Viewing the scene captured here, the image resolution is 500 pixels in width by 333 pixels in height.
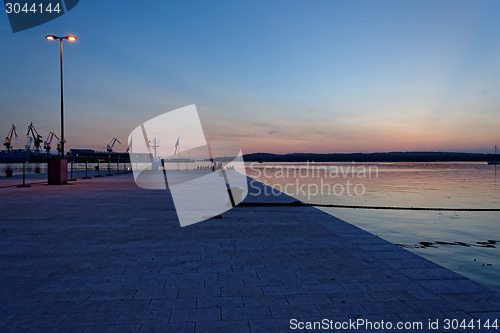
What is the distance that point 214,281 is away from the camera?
14.9ft

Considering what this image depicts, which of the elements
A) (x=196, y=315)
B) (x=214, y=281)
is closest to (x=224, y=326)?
(x=196, y=315)

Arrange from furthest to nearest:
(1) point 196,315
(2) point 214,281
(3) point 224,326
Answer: (2) point 214,281, (1) point 196,315, (3) point 224,326

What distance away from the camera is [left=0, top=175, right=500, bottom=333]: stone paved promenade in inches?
137

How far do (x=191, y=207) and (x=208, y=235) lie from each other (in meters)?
4.21

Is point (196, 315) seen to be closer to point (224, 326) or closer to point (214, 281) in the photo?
point (224, 326)

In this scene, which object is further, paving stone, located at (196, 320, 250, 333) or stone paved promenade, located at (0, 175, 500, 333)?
stone paved promenade, located at (0, 175, 500, 333)

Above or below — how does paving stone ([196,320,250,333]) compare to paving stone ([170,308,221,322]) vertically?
above

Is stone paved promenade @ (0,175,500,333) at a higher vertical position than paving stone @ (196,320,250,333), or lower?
lower

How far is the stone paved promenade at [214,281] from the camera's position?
348 cm

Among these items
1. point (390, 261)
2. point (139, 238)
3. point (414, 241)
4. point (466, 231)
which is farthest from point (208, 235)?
point (466, 231)

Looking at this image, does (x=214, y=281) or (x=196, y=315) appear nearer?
(x=196, y=315)

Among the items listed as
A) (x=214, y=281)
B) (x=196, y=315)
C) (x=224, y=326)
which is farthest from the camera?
(x=214, y=281)

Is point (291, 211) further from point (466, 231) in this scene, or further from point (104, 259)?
point (104, 259)

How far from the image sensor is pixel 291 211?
11453 millimetres
